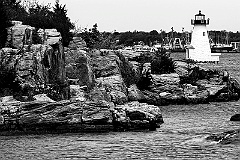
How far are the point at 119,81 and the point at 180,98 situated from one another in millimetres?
6454

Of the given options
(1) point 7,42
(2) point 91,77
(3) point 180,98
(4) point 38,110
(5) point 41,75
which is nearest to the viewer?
(4) point 38,110

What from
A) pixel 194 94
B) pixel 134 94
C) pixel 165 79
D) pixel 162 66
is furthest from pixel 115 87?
pixel 162 66

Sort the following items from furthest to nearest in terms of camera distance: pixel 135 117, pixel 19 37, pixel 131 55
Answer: pixel 131 55, pixel 19 37, pixel 135 117

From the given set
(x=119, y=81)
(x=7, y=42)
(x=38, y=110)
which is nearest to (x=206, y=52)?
(x=119, y=81)

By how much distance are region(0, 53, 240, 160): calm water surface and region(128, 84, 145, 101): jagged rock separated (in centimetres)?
1266

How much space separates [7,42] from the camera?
43.2 m

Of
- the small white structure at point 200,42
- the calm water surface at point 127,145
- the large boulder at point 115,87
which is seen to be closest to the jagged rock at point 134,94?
the large boulder at point 115,87

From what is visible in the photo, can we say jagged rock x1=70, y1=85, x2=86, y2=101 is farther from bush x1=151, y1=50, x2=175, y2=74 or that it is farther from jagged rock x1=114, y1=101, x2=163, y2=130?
bush x1=151, y1=50, x2=175, y2=74

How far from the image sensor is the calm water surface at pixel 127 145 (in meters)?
27.2

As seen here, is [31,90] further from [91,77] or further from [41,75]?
[91,77]

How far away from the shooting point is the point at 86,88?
43.9m

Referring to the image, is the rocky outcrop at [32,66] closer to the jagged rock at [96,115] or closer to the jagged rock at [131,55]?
the jagged rock at [96,115]

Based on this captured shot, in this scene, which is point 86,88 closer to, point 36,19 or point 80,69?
point 80,69

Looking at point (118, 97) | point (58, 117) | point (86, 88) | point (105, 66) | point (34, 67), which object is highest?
point (34, 67)
